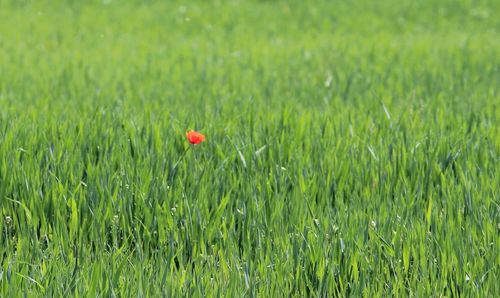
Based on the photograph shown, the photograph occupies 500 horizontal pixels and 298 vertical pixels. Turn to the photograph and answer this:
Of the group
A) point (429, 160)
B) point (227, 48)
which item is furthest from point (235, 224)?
point (227, 48)

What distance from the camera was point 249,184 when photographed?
9.96ft

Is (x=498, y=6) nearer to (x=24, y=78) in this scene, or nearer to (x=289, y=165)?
(x=24, y=78)

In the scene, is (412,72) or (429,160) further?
(412,72)

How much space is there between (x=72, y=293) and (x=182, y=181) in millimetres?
915

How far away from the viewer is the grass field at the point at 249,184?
2422 mm

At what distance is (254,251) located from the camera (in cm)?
271

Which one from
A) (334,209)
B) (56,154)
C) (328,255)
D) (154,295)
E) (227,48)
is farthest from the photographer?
(227,48)

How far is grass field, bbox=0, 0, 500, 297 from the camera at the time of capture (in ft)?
7.95

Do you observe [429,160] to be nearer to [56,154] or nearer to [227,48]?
[56,154]

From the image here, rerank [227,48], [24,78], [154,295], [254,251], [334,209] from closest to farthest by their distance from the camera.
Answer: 1. [154,295]
2. [254,251]
3. [334,209]
4. [24,78]
5. [227,48]

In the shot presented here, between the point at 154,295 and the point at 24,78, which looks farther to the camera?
the point at 24,78

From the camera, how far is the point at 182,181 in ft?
10.2

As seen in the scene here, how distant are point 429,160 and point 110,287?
1.65 meters

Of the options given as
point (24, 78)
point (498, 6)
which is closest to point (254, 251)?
point (24, 78)
